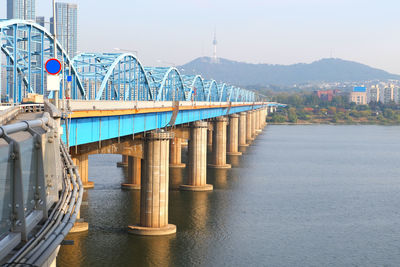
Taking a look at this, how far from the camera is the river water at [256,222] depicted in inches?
1419

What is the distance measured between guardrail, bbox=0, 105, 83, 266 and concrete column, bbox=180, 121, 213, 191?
47.5m

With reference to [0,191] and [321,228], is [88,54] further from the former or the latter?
[0,191]

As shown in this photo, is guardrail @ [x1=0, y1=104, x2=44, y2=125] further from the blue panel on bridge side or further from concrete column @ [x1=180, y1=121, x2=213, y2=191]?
concrete column @ [x1=180, y1=121, x2=213, y2=191]

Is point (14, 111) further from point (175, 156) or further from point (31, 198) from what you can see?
point (175, 156)

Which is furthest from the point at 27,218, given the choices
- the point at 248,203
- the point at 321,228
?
the point at 248,203

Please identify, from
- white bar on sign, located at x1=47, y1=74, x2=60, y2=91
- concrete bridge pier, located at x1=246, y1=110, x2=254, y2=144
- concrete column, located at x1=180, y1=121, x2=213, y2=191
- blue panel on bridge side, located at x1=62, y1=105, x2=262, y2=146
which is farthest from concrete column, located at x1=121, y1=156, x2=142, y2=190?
concrete bridge pier, located at x1=246, y1=110, x2=254, y2=144

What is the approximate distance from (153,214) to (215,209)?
11.9m

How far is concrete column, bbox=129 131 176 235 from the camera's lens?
40.5 m

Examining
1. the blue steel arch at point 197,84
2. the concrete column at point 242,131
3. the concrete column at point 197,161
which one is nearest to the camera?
the concrete column at point 197,161

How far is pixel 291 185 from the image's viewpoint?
68.5 meters

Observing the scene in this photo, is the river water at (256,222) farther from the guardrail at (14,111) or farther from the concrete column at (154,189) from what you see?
the guardrail at (14,111)

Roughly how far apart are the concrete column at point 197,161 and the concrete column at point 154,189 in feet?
64.7

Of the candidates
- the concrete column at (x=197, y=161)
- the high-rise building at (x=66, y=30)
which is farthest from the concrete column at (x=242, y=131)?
the concrete column at (x=197, y=161)

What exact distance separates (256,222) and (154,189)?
10445 millimetres
